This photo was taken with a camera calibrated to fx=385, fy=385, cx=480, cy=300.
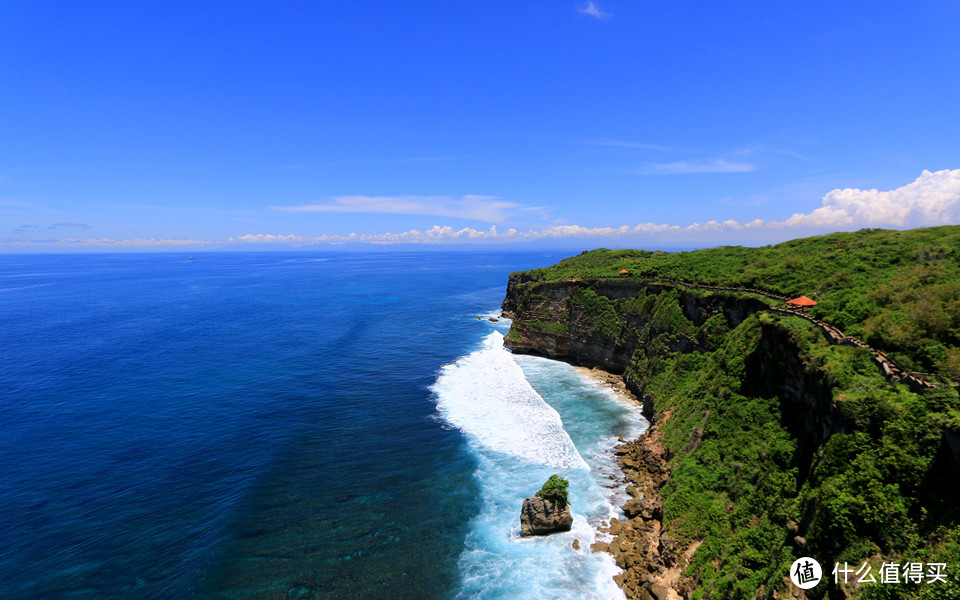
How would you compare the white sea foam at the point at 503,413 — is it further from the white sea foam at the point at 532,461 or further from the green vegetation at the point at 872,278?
the green vegetation at the point at 872,278

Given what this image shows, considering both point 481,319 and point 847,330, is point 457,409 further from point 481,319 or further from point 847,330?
point 481,319

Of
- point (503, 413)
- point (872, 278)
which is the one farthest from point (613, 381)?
point (872, 278)

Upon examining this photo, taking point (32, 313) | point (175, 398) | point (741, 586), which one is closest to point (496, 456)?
point (741, 586)

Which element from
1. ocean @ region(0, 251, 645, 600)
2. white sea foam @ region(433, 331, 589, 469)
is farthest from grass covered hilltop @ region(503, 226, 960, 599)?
white sea foam @ region(433, 331, 589, 469)

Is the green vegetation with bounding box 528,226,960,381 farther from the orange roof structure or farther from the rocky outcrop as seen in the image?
the rocky outcrop

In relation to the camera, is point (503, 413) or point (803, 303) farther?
point (503, 413)

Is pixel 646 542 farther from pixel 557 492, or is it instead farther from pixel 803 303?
pixel 803 303
